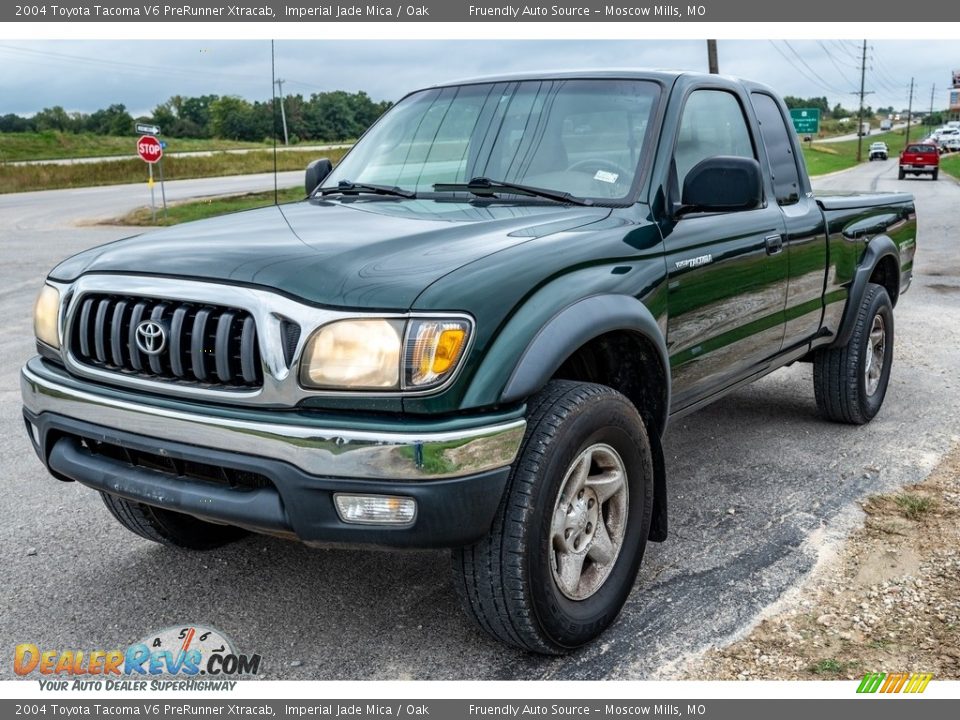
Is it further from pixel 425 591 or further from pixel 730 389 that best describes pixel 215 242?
pixel 730 389

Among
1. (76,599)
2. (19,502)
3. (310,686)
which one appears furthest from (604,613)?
(19,502)

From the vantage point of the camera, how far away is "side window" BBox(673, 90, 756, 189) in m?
3.94

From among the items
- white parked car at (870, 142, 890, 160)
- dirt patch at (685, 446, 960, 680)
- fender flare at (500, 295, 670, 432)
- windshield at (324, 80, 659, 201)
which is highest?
windshield at (324, 80, 659, 201)

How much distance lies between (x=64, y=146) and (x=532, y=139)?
196ft

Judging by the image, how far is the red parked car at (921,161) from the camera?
43625 millimetres

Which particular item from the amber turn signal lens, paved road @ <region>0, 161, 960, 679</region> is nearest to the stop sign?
paved road @ <region>0, 161, 960, 679</region>

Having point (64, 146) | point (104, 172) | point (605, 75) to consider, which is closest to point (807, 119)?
point (104, 172)

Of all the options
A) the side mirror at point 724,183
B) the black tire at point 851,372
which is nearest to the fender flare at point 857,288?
the black tire at point 851,372

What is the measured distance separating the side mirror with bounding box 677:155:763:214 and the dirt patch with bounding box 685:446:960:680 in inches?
56.5

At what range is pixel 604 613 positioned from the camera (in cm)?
313

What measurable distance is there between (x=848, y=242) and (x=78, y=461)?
4.00 metres

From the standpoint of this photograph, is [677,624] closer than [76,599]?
Yes

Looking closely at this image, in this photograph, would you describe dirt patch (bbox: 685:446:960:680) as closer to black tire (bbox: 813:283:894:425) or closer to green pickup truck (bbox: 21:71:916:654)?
green pickup truck (bbox: 21:71:916:654)

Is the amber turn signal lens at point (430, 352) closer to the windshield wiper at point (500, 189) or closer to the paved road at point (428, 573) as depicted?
the paved road at point (428, 573)
